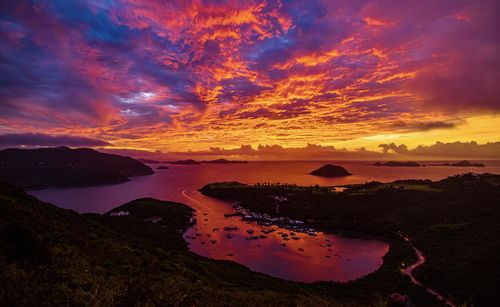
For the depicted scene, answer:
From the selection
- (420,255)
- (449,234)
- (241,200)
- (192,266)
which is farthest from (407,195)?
(192,266)

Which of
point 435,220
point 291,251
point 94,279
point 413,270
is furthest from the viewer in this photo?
point 435,220

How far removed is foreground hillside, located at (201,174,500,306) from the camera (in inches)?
1558

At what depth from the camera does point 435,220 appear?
73.8 meters

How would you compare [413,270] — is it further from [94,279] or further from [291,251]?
[94,279]

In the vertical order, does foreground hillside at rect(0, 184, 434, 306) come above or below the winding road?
above

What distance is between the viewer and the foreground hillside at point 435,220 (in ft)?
130

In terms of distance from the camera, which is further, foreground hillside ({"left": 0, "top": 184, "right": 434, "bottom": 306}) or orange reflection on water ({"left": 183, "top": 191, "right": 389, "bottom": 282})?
orange reflection on water ({"left": 183, "top": 191, "right": 389, "bottom": 282})

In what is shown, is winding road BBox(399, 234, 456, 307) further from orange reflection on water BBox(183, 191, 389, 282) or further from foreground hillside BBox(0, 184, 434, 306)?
orange reflection on water BBox(183, 191, 389, 282)

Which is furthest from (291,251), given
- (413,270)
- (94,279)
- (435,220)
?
(94,279)

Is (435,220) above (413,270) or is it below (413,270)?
above

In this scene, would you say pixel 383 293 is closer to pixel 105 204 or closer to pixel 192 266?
pixel 192 266

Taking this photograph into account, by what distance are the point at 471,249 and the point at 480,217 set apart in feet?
86.2

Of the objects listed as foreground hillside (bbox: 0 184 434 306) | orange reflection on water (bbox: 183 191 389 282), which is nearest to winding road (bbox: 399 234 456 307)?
foreground hillside (bbox: 0 184 434 306)

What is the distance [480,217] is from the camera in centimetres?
6688
